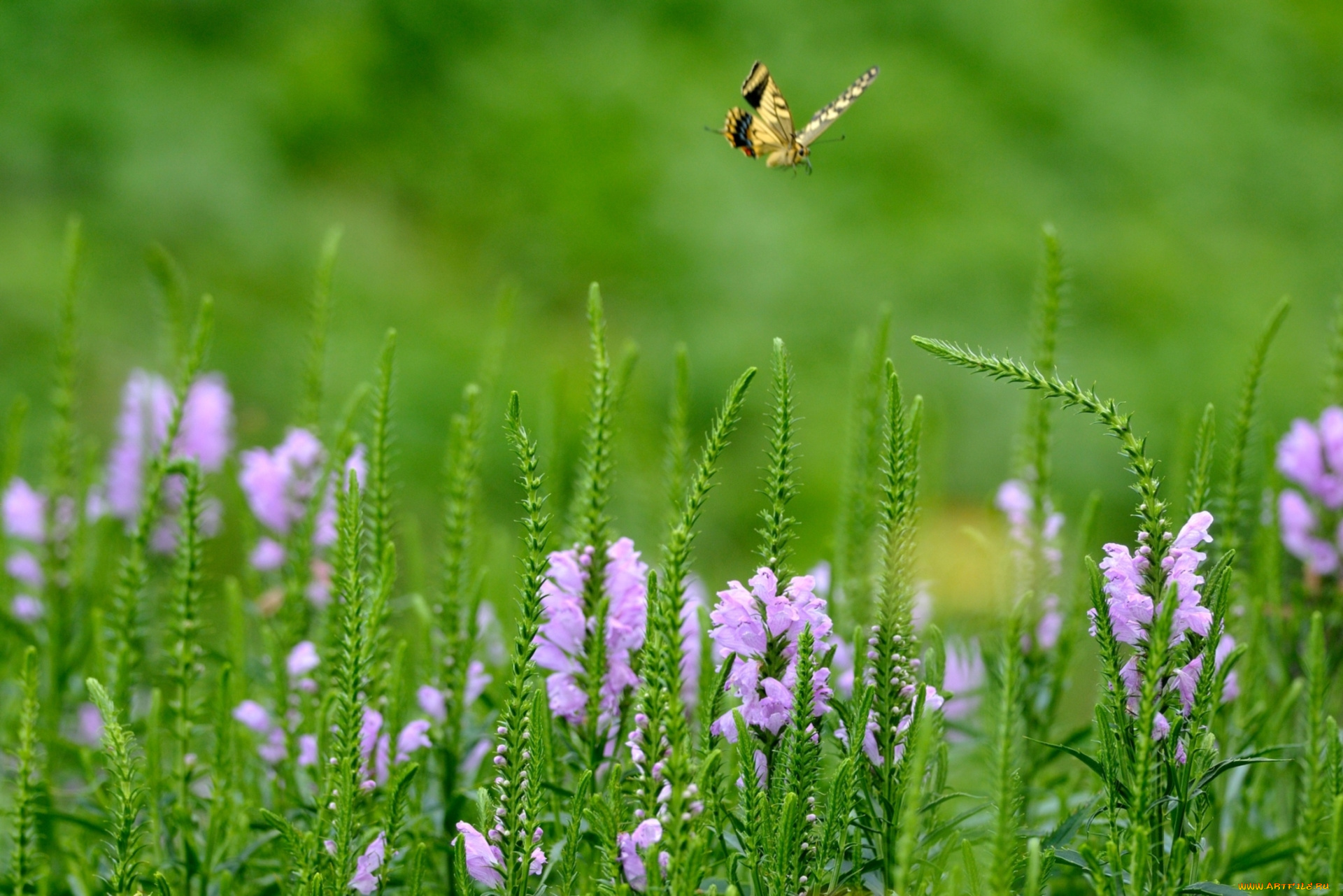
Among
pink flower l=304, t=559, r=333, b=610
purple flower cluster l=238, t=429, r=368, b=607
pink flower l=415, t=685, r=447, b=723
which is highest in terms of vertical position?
purple flower cluster l=238, t=429, r=368, b=607

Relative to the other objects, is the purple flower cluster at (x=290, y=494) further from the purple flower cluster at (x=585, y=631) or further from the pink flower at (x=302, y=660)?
the purple flower cluster at (x=585, y=631)

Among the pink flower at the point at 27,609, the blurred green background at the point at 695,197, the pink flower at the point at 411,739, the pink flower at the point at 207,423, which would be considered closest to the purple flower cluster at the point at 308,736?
the pink flower at the point at 411,739

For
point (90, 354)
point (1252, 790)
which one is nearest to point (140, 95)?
point (90, 354)

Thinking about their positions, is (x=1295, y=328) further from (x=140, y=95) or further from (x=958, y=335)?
(x=140, y=95)

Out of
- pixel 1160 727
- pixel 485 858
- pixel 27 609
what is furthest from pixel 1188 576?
pixel 27 609

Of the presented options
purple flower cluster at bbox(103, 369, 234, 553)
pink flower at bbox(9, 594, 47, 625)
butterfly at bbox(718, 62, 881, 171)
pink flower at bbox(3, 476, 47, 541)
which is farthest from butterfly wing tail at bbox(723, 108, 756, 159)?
pink flower at bbox(9, 594, 47, 625)

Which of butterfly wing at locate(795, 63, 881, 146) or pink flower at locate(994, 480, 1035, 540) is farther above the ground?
butterfly wing at locate(795, 63, 881, 146)

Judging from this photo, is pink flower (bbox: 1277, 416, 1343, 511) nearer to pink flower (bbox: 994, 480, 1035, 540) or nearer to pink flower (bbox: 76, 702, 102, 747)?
pink flower (bbox: 994, 480, 1035, 540)
